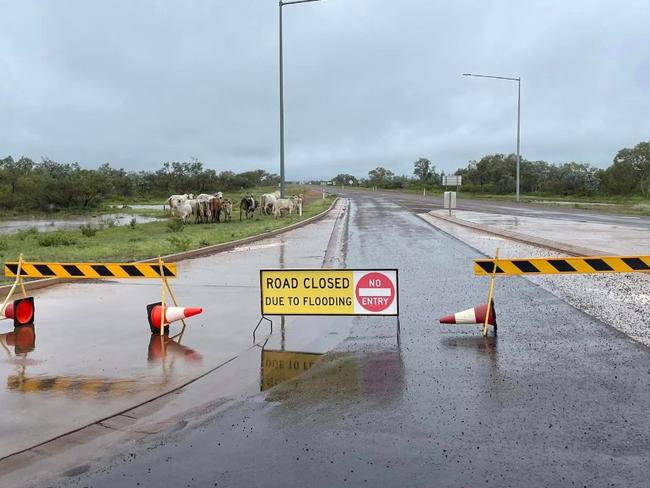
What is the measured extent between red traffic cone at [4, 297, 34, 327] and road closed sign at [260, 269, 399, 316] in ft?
11.8

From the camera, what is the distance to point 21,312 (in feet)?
28.0

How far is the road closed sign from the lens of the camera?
8102 millimetres

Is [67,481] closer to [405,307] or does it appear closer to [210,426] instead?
[210,426]

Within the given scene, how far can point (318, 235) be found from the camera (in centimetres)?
2369

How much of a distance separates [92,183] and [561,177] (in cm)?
6784

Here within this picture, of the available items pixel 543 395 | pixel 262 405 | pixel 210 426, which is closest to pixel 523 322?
pixel 543 395

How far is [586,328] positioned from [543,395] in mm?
2956

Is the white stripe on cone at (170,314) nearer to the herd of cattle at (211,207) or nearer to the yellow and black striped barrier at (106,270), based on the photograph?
the yellow and black striped barrier at (106,270)

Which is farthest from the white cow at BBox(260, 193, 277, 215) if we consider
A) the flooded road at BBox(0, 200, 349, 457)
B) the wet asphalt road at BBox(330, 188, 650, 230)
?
the flooded road at BBox(0, 200, 349, 457)

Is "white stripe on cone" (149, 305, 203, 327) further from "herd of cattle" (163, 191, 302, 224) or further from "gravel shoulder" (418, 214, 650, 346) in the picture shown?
"herd of cattle" (163, 191, 302, 224)

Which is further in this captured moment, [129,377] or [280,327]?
[280,327]

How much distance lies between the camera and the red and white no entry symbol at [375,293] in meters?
8.10

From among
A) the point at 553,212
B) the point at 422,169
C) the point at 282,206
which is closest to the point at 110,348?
the point at 282,206

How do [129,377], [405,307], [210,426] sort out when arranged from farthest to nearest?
[405,307], [129,377], [210,426]
